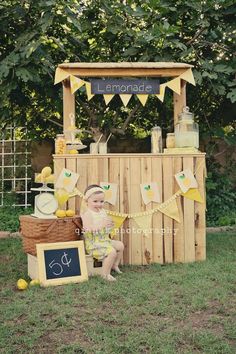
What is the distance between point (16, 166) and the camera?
320 inches

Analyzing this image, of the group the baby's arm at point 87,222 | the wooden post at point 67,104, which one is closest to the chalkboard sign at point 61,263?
the baby's arm at point 87,222

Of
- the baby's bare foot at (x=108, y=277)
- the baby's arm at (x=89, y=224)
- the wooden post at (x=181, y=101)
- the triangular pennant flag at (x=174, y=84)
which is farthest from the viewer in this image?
the wooden post at (x=181, y=101)

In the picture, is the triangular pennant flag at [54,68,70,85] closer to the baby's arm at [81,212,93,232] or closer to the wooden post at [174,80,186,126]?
the wooden post at [174,80,186,126]

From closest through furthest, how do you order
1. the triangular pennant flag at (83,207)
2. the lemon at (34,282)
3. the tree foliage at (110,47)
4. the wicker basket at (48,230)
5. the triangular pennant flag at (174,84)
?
the lemon at (34,282) → the wicker basket at (48,230) → the triangular pennant flag at (83,207) → the triangular pennant flag at (174,84) → the tree foliage at (110,47)

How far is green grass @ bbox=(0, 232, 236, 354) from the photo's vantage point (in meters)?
2.40

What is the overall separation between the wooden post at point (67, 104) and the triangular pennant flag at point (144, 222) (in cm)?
119

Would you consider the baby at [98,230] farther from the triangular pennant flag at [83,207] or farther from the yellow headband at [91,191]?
the triangular pennant flag at [83,207]

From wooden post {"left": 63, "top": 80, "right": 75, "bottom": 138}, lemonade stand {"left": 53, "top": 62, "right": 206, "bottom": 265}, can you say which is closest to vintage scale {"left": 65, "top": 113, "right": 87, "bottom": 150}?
wooden post {"left": 63, "top": 80, "right": 75, "bottom": 138}

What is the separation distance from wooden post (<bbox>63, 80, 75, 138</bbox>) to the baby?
950 millimetres

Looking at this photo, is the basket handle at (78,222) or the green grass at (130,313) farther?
the basket handle at (78,222)

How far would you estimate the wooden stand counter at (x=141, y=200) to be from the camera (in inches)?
172

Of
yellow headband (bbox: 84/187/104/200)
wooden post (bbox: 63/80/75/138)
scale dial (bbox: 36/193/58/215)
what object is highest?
wooden post (bbox: 63/80/75/138)

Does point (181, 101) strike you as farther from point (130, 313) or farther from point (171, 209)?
point (130, 313)

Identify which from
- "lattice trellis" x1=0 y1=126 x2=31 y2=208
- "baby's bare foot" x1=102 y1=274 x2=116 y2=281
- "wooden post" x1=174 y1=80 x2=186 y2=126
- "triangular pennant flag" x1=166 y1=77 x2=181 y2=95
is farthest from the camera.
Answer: "lattice trellis" x1=0 y1=126 x2=31 y2=208
